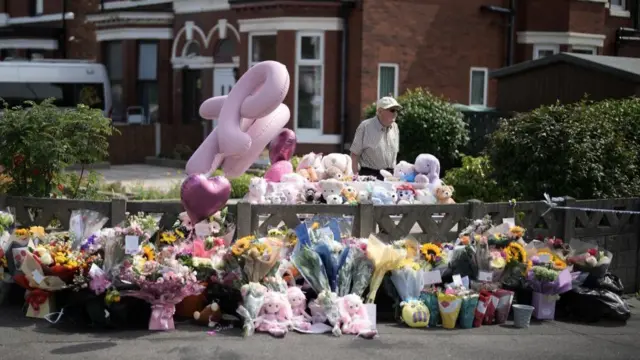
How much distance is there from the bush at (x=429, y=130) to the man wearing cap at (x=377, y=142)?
5447mm

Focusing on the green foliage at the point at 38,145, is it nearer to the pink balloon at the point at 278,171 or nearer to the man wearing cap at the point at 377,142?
the pink balloon at the point at 278,171

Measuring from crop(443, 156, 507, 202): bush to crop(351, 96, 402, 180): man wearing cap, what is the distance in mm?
1950

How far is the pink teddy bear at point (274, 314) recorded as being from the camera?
297 inches

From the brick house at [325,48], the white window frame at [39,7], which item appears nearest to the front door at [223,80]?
the brick house at [325,48]

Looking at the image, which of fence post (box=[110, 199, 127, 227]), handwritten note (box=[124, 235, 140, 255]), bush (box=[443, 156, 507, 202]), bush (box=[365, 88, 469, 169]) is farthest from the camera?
bush (box=[365, 88, 469, 169])

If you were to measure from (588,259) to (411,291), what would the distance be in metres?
1.78

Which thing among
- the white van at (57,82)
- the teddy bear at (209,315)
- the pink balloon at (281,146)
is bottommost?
the teddy bear at (209,315)

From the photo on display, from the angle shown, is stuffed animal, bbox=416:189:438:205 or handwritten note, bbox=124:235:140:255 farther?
stuffed animal, bbox=416:189:438:205

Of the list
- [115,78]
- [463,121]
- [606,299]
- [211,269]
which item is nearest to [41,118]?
[211,269]

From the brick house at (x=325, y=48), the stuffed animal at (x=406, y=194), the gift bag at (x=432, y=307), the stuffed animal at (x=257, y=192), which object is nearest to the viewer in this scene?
the gift bag at (x=432, y=307)

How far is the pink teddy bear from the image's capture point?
7.54m

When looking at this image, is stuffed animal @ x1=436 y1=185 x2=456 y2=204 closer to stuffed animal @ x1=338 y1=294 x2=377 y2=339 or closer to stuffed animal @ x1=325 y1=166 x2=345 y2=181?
stuffed animal @ x1=325 y1=166 x2=345 y2=181

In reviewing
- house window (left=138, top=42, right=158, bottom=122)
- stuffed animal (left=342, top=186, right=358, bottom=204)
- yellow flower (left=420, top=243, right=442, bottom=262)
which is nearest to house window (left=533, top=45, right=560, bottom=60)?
house window (left=138, top=42, right=158, bottom=122)

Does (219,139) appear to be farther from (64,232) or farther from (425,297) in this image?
(425,297)
